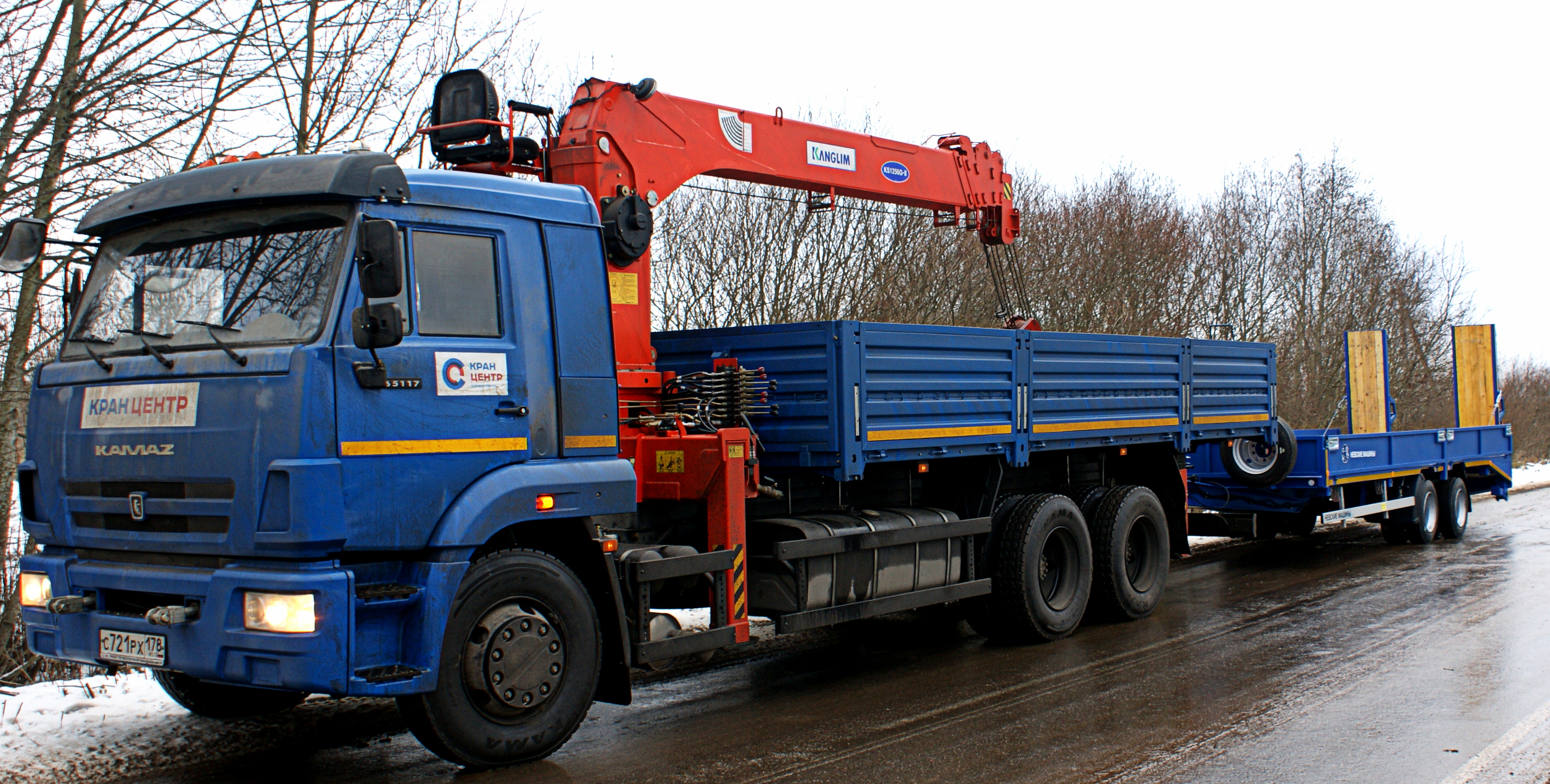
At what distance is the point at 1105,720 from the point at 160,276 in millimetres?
5113

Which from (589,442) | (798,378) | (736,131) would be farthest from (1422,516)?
(589,442)

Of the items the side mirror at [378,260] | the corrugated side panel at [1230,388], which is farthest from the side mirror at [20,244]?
the corrugated side panel at [1230,388]

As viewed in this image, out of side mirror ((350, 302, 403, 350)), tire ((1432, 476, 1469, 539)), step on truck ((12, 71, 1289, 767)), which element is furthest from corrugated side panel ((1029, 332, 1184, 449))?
tire ((1432, 476, 1469, 539))

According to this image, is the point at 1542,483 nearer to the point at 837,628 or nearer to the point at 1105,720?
the point at 837,628

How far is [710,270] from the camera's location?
688 inches

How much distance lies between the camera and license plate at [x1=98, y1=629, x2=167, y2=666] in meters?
5.08

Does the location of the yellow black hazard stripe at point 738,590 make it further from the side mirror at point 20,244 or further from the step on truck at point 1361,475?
the step on truck at point 1361,475

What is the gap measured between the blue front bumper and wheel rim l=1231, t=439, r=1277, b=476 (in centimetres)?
1028

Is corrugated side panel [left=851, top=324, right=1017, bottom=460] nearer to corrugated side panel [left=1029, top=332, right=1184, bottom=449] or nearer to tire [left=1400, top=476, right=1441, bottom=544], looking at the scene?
corrugated side panel [left=1029, top=332, right=1184, bottom=449]

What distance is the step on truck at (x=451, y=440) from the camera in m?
4.96

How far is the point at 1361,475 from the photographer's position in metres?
13.7

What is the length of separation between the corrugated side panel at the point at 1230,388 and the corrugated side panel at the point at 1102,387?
1.19ft

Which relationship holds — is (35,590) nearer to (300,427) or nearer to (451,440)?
(300,427)

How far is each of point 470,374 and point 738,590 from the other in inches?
82.9
